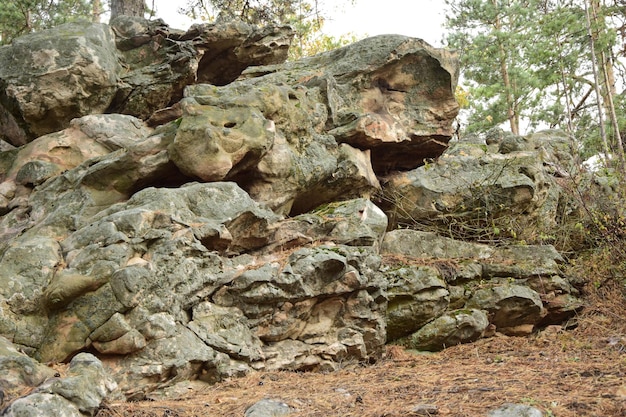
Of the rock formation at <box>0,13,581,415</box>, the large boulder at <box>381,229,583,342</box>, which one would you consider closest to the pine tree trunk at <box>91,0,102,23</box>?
the rock formation at <box>0,13,581,415</box>

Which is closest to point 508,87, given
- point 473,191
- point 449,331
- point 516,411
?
point 473,191

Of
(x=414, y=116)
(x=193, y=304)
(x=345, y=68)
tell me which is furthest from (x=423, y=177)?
(x=193, y=304)

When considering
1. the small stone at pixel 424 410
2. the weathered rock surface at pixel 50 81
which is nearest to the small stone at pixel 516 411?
the small stone at pixel 424 410

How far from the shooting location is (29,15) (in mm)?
16062

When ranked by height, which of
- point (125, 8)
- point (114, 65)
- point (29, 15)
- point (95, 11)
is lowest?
point (114, 65)

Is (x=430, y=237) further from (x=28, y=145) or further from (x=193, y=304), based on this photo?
(x=28, y=145)

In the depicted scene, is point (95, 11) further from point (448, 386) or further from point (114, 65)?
point (448, 386)

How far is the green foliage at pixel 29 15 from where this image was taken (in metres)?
14.8

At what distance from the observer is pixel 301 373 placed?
6332mm

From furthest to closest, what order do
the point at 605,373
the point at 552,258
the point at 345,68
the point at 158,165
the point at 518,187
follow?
the point at 345,68, the point at 518,187, the point at 552,258, the point at 158,165, the point at 605,373

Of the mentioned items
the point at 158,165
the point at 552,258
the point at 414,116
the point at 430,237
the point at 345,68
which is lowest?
the point at 552,258

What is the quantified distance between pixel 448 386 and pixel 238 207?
358 centimetres

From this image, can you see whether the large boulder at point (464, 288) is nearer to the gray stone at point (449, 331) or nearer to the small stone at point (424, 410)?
the gray stone at point (449, 331)

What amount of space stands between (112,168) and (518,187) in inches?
269
